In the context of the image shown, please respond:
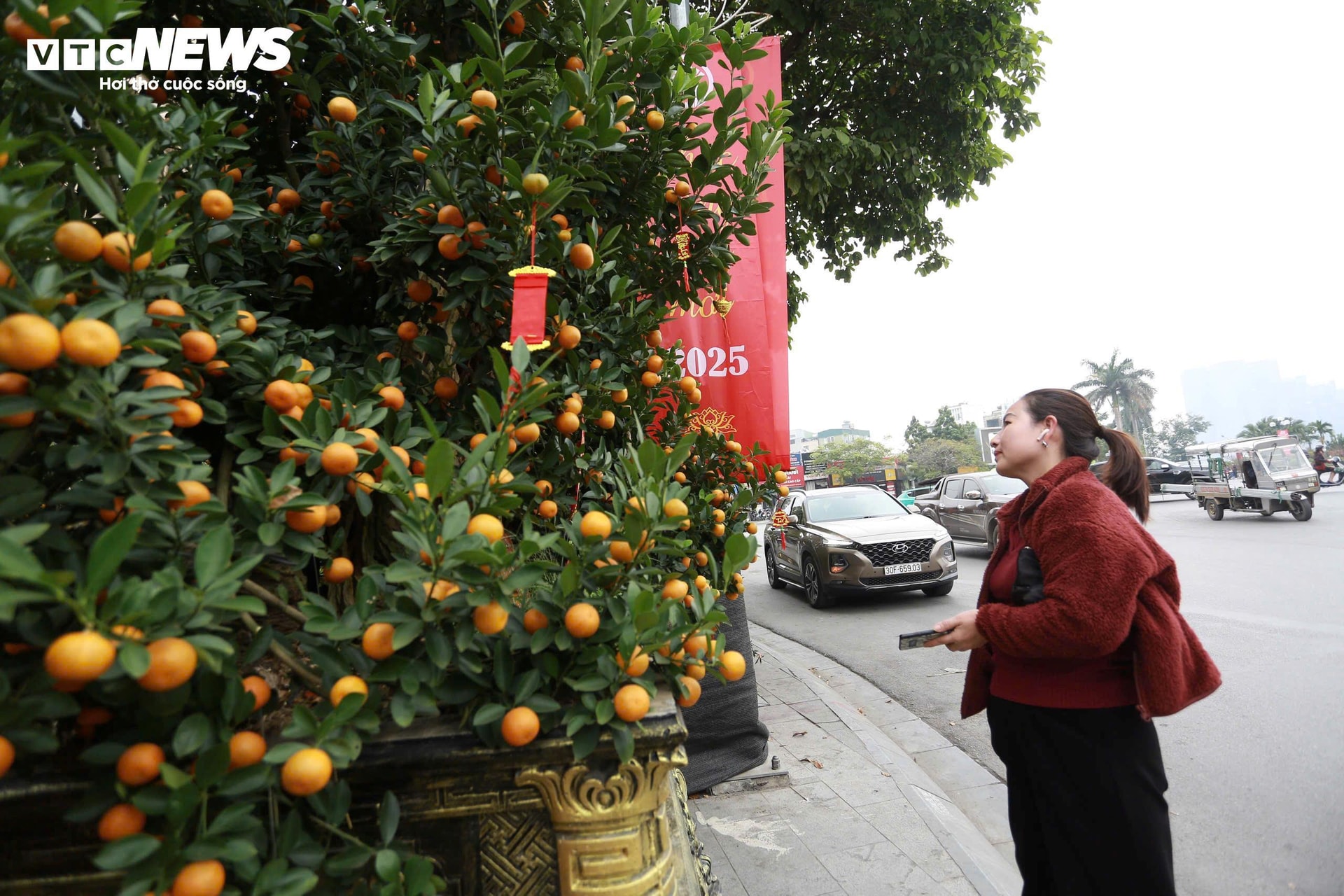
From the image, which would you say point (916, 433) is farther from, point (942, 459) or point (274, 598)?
point (274, 598)

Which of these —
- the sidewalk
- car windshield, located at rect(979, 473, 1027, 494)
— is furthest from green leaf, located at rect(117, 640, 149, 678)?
car windshield, located at rect(979, 473, 1027, 494)

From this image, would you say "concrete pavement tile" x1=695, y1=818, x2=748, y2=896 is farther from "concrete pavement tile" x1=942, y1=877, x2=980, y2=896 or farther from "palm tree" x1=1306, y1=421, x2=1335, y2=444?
"palm tree" x1=1306, y1=421, x2=1335, y2=444

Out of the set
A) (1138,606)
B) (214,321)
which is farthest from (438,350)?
(1138,606)

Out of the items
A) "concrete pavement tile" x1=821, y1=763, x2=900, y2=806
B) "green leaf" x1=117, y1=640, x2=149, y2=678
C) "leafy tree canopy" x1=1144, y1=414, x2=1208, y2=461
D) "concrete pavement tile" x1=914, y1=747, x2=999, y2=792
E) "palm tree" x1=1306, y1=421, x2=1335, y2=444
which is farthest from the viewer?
"leafy tree canopy" x1=1144, y1=414, x2=1208, y2=461

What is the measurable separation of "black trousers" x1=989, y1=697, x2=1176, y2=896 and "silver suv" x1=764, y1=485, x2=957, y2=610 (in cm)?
601

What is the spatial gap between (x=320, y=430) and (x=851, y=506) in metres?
9.46

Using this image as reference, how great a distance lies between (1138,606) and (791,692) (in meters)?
3.72

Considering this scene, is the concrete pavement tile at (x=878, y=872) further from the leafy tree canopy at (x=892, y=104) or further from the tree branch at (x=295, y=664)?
the leafy tree canopy at (x=892, y=104)

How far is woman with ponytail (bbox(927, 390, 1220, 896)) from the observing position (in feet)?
5.74

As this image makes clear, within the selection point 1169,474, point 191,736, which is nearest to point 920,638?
point 191,736

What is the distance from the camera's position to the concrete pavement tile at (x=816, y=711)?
14.9ft

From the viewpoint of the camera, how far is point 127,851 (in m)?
0.71

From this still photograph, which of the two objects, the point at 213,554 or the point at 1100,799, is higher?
the point at 213,554

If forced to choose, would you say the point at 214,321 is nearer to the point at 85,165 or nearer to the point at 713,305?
the point at 85,165
